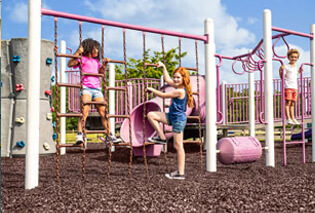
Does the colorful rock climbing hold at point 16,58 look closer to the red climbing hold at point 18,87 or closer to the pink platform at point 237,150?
the red climbing hold at point 18,87

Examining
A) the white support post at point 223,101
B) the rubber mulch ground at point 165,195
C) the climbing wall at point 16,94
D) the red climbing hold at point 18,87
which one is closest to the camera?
the rubber mulch ground at point 165,195

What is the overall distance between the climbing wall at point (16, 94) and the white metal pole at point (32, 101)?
499 centimetres

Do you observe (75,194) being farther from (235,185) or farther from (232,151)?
(232,151)

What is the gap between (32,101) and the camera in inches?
152

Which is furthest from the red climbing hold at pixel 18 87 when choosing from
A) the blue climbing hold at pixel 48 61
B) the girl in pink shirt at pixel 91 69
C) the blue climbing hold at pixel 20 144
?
the girl in pink shirt at pixel 91 69

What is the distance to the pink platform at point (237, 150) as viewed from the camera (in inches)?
204

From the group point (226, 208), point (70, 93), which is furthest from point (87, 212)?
point (70, 93)

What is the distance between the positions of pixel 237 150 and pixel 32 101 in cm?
298

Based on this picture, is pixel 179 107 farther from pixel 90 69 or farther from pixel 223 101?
pixel 223 101

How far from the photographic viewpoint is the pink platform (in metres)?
5.18

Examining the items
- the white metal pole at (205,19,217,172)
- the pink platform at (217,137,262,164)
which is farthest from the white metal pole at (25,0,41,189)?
the pink platform at (217,137,262,164)

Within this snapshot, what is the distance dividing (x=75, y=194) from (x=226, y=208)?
1.45 m

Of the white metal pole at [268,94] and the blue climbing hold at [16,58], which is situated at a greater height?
the blue climbing hold at [16,58]

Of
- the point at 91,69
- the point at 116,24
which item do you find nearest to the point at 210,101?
the point at 116,24
